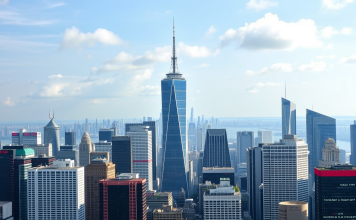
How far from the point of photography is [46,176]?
3526 inches

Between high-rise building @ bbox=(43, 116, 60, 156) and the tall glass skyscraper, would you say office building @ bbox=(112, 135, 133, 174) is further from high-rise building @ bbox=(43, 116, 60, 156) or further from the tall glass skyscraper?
A: high-rise building @ bbox=(43, 116, 60, 156)

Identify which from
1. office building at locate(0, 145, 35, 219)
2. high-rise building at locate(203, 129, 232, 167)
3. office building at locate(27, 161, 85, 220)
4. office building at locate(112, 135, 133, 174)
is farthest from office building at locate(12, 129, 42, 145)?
office building at locate(27, 161, 85, 220)

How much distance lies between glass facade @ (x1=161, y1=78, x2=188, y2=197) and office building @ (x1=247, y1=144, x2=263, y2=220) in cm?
4459

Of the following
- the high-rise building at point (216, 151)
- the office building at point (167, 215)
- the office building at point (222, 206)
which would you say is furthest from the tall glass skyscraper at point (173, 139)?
the office building at point (222, 206)

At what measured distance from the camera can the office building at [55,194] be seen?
88.3 m

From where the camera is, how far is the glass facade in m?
160

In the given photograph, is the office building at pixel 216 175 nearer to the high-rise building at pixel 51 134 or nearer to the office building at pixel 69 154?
the office building at pixel 69 154

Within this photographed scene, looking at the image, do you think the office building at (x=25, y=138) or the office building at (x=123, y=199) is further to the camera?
the office building at (x=25, y=138)

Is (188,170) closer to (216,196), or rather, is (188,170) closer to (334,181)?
(216,196)

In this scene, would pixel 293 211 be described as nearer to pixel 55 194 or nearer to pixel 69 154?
pixel 55 194

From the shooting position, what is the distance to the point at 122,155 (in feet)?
427

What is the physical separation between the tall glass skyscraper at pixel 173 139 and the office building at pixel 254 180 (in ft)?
146

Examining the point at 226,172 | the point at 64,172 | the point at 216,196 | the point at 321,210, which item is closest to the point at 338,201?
the point at 321,210

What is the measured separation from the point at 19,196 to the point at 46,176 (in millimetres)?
11970
